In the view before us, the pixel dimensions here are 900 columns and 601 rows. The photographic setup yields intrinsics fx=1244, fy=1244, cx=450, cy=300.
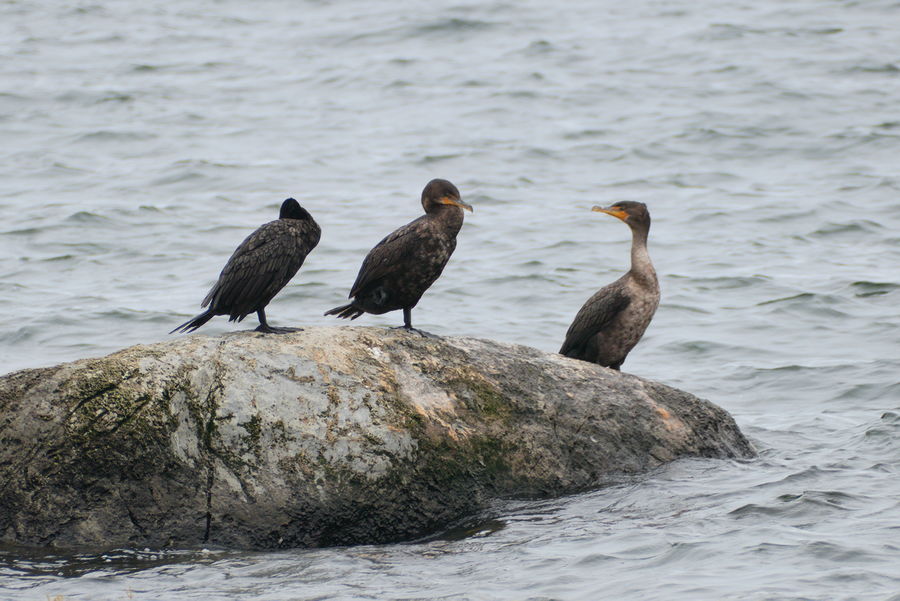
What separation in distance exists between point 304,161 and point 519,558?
12.7 m

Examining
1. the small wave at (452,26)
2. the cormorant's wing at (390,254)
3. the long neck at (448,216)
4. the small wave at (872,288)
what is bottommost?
the small wave at (872,288)

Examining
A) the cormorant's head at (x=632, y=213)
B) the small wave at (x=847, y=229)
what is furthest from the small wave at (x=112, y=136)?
the cormorant's head at (x=632, y=213)

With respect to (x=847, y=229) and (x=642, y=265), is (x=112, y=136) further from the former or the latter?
(x=642, y=265)

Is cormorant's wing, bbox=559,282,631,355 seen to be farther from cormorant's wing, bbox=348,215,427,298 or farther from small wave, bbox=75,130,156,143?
small wave, bbox=75,130,156,143

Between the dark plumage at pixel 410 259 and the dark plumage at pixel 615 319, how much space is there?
122 centimetres

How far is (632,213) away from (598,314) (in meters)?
1.13

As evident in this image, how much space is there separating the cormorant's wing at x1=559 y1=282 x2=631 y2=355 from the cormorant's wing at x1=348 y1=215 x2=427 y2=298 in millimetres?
1421

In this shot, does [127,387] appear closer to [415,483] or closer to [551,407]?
[415,483]

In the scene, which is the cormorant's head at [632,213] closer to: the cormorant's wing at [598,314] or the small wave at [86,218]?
the cormorant's wing at [598,314]

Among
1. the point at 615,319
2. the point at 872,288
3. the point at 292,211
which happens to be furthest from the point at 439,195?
the point at 872,288

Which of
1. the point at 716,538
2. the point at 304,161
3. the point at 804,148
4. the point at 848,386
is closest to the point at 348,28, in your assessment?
the point at 304,161

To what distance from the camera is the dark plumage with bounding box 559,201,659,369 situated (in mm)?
8094

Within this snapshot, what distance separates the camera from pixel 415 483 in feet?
20.3

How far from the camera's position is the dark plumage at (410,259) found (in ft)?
23.6
